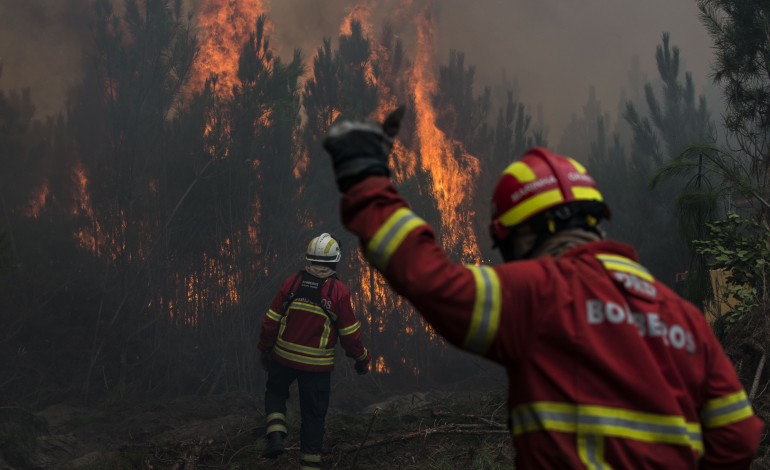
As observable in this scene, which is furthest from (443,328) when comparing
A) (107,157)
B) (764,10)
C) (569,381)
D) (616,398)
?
(107,157)

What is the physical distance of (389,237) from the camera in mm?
1472

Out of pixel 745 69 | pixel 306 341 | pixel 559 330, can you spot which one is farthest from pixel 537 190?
pixel 745 69

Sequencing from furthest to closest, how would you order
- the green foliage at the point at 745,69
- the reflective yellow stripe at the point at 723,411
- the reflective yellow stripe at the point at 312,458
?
the green foliage at the point at 745,69 < the reflective yellow stripe at the point at 312,458 < the reflective yellow stripe at the point at 723,411

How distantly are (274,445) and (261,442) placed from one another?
0.57 metres

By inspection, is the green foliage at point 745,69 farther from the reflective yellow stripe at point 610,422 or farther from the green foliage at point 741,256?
the reflective yellow stripe at point 610,422

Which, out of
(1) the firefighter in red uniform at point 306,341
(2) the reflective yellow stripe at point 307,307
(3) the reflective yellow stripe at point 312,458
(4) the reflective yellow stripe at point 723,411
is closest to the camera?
(4) the reflective yellow stripe at point 723,411

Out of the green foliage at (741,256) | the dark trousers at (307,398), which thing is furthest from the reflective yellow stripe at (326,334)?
the green foliage at (741,256)

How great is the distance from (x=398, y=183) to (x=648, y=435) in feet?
51.2

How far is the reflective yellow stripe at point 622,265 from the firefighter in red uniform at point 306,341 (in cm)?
463

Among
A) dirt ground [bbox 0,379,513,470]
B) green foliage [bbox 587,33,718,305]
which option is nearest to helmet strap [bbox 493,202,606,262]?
dirt ground [bbox 0,379,513,470]

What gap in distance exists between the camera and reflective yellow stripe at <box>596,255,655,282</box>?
1.57 meters

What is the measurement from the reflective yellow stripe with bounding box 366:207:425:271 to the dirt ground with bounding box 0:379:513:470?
13.8ft

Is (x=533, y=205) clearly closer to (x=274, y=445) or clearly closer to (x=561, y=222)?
(x=561, y=222)

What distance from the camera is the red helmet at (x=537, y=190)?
1.71m
